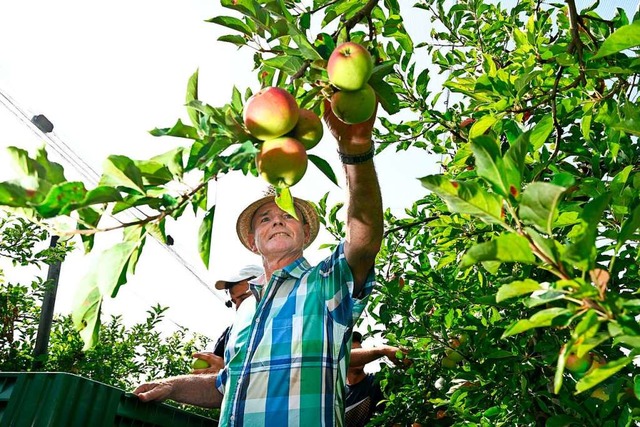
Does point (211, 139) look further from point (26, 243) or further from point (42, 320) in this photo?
point (42, 320)

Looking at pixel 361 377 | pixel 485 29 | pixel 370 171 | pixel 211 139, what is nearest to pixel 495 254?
pixel 211 139

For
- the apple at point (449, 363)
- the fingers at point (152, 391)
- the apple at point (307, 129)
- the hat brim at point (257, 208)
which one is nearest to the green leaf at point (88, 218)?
Answer: the apple at point (307, 129)

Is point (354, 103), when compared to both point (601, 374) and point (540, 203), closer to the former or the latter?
point (540, 203)

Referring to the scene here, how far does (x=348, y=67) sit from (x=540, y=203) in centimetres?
48

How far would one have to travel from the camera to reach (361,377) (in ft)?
11.2

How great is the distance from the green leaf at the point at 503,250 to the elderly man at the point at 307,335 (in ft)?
2.79

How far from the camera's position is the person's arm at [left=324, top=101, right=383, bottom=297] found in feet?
4.35

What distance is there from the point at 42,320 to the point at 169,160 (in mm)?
5325

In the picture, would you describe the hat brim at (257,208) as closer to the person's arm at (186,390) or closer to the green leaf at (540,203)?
the person's arm at (186,390)

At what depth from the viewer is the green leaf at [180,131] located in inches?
32.6

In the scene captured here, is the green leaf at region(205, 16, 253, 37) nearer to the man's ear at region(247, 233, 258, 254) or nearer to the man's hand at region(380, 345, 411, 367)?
the man's ear at region(247, 233, 258, 254)

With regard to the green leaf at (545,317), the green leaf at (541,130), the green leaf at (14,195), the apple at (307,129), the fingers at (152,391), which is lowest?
the green leaf at (545,317)

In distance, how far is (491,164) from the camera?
0.69m

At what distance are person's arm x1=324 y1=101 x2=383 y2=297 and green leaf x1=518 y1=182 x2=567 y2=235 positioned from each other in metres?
0.65
